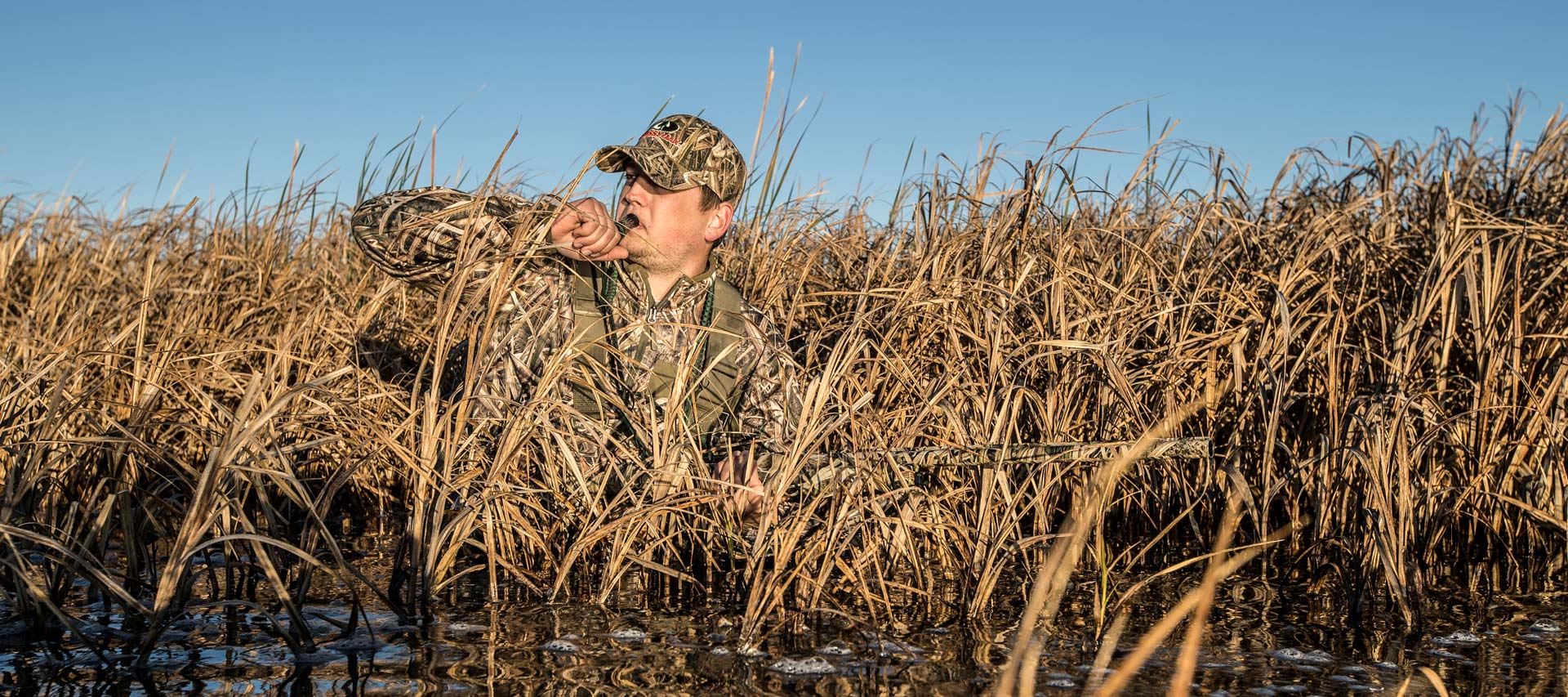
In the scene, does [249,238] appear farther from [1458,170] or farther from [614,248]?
[1458,170]

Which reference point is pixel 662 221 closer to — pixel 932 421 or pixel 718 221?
pixel 718 221

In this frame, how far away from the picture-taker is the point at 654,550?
3150 mm

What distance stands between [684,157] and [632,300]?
1.64 ft

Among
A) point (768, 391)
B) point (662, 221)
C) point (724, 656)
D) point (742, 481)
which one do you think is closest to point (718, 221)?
point (662, 221)

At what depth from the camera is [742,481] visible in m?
3.53

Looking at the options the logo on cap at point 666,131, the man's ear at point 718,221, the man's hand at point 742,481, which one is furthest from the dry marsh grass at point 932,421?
the logo on cap at point 666,131

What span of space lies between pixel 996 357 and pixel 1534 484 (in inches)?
65.2

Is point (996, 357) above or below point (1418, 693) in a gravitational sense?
above

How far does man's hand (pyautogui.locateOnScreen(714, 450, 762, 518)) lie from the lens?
2992 millimetres

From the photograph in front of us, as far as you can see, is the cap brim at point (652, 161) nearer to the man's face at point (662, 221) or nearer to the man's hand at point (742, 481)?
the man's face at point (662, 221)

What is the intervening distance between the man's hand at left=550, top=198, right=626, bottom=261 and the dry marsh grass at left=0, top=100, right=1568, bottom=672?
354 millimetres

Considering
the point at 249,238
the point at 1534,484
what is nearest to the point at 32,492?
the point at 249,238

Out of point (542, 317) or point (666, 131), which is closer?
point (542, 317)

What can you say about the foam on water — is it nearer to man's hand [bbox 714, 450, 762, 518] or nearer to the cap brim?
man's hand [bbox 714, 450, 762, 518]
